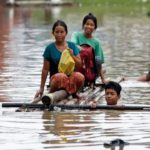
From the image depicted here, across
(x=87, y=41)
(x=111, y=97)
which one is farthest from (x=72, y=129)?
(x=87, y=41)

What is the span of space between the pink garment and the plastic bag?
9 cm

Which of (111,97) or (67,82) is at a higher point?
(67,82)

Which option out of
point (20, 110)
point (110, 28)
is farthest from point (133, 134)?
point (110, 28)

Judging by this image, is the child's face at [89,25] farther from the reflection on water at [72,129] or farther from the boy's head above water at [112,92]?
the reflection on water at [72,129]

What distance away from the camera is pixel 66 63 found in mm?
10086

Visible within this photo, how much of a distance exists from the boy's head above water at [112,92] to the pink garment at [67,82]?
2.15 ft

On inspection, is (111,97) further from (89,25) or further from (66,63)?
(89,25)

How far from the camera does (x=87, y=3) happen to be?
204 feet

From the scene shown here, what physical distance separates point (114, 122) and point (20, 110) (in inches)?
54.2

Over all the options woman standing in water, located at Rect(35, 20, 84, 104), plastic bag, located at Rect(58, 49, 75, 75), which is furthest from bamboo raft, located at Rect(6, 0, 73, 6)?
plastic bag, located at Rect(58, 49, 75, 75)

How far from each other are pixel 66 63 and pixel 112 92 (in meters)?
0.88

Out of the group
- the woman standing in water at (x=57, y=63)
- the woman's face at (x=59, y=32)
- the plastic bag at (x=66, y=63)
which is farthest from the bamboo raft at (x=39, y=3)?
the woman's face at (x=59, y=32)

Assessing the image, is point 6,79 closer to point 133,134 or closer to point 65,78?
point 65,78

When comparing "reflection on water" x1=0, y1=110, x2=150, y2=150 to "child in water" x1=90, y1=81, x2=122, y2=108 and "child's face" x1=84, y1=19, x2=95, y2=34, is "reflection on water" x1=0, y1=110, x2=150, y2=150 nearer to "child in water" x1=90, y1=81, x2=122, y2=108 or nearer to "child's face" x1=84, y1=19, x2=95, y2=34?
"child in water" x1=90, y1=81, x2=122, y2=108
